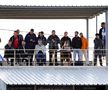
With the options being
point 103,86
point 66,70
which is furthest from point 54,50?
point 103,86

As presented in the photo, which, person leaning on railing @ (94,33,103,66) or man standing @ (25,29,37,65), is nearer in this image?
man standing @ (25,29,37,65)

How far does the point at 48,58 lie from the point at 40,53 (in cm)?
113

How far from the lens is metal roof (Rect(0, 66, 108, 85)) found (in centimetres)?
3456

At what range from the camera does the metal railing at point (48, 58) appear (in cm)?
3634

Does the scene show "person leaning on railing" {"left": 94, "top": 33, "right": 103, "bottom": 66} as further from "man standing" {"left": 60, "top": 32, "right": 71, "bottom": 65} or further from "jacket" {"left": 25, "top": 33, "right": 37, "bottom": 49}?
"jacket" {"left": 25, "top": 33, "right": 37, "bottom": 49}

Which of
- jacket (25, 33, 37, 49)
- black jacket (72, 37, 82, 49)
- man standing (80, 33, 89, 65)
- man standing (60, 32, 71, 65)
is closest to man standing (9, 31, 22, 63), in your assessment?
jacket (25, 33, 37, 49)

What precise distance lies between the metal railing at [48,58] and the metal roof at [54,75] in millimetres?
458

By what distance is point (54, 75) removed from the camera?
3562 centimetres

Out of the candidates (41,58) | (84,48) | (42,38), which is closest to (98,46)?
(84,48)

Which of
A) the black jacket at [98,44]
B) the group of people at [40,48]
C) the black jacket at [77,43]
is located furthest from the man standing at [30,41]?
the black jacket at [98,44]

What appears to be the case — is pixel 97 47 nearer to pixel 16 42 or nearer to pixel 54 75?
pixel 54 75

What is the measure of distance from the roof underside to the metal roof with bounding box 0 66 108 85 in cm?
316
